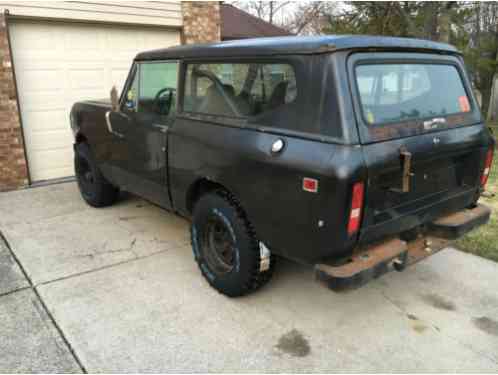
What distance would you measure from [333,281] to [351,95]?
3.49ft

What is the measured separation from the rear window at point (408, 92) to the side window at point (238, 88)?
0.45 metres

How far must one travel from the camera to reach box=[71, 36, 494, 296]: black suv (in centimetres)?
239

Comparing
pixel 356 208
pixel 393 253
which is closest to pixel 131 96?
pixel 356 208

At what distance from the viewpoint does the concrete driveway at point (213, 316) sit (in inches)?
102

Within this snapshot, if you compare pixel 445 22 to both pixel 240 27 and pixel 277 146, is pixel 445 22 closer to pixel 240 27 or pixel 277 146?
pixel 240 27

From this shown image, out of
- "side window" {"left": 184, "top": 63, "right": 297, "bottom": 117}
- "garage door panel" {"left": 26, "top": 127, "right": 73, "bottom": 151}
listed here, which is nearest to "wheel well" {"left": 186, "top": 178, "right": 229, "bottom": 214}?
"side window" {"left": 184, "top": 63, "right": 297, "bottom": 117}

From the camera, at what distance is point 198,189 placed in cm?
341

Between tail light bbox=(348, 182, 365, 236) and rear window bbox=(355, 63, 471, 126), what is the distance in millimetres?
407

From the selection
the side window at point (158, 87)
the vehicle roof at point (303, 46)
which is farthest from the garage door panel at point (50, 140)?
the vehicle roof at point (303, 46)

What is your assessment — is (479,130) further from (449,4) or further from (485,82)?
(485,82)

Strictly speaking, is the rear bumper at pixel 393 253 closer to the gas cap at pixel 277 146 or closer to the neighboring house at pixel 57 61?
the gas cap at pixel 277 146

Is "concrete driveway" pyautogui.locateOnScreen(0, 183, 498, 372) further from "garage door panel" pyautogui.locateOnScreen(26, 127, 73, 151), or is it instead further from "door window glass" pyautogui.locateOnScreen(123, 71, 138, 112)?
"garage door panel" pyautogui.locateOnScreen(26, 127, 73, 151)

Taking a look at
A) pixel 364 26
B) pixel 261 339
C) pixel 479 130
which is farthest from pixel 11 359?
pixel 364 26

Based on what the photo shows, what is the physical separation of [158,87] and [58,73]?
3.45 m
